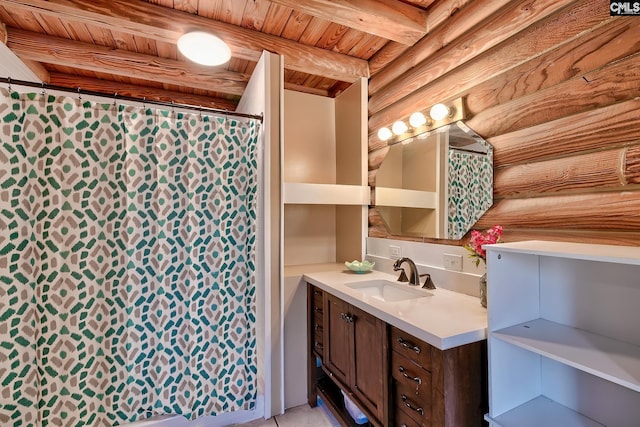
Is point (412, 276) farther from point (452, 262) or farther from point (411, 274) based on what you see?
point (452, 262)

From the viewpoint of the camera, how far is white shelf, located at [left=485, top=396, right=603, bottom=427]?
1035 mm

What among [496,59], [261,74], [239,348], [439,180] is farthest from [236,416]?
[496,59]

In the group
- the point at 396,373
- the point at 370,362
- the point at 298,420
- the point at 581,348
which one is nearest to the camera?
the point at 581,348

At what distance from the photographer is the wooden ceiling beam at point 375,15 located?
1638mm

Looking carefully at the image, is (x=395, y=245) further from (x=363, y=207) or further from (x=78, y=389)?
(x=78, y=389)

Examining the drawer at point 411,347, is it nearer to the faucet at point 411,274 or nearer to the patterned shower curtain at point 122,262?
the faucet at point 411,274

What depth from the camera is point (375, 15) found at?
5.61 feet

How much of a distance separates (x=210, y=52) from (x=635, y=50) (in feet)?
6.86

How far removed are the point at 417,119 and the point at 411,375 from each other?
1471 mm

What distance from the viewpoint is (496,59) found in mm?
1459

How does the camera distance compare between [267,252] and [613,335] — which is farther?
[267,252]

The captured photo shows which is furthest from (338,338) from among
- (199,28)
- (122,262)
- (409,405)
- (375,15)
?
(199,28)

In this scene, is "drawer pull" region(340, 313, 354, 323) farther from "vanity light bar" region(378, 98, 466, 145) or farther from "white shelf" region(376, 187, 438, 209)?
"vanity light bar" region(378, 98, 466, 145)

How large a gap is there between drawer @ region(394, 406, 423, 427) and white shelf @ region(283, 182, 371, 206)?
56.0 inches
